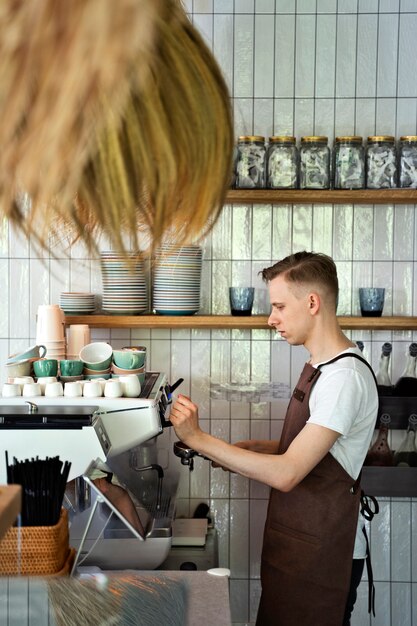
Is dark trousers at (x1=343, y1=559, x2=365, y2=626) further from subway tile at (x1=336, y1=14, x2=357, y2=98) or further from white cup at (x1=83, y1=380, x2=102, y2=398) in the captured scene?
subway tile at (x1=336, y1=14, x2=357, y2=98)

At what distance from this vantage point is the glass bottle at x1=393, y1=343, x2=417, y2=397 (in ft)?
11.2

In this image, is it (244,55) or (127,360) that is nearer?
(127,360)

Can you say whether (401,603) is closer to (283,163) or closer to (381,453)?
(381,453)

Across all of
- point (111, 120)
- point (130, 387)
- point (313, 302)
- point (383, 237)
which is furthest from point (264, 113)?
point (111, 120)

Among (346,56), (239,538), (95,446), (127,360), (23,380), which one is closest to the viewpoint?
(95,446)

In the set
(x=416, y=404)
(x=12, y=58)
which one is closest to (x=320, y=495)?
(x=416, y=404)

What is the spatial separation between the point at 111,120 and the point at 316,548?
89.2 inches

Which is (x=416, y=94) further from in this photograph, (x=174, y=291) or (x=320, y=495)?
(x=320, y=495)

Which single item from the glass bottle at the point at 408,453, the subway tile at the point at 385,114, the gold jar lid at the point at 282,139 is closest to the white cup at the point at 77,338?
the gold jar lid at the point at 282,139

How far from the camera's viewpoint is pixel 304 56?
3.50m

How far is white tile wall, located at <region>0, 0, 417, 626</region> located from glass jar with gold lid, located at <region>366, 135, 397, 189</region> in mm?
245

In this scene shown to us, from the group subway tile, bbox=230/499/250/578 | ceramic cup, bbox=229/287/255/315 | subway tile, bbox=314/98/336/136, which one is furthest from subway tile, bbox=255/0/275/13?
subway tile, bbox=230/499/250/578

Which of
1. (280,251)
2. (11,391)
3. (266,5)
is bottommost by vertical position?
→ (11,391)

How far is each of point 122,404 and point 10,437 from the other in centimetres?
36
